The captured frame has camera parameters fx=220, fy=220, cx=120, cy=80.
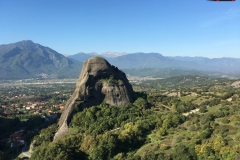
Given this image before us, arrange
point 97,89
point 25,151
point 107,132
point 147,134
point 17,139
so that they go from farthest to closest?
point 17,139, point 97,89, point 25,151, point 147,134, point 107,132

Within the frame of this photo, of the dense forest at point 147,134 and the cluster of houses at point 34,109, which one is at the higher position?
the dense forest at point 147,134

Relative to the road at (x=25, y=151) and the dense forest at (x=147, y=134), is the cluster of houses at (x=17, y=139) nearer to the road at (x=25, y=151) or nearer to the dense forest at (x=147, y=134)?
the road at (x=25, y=151)

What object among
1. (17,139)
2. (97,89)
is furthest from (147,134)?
(17,139)

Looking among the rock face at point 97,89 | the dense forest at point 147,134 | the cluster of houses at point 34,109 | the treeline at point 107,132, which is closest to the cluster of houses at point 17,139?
the dense forest at point 147,134

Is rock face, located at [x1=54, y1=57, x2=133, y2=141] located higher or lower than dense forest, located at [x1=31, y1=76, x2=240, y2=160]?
higher

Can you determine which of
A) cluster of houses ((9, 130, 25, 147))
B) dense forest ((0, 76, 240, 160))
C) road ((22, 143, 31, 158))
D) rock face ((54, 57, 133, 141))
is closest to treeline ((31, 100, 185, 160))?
dense forest ((0, 76, 240, 160))

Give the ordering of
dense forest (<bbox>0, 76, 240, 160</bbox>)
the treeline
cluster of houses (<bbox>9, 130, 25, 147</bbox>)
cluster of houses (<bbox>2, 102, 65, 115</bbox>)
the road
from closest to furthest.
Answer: dense forest (<bbox>0, 76, 240, 160</bbox>), the treeline, the road, cluster of houses (<bbox>9, 130, 25, 147</bbox>), cluster of houses (<bbox>2, 102, 65, 115</bbox>)

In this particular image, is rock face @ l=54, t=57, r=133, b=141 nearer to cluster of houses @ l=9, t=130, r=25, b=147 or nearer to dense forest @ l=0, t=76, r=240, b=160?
dense forest @ l=0, t=76, r=240, b=160

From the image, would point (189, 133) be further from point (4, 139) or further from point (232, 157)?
point (4, 139)

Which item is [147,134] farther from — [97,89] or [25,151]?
[25,151]
